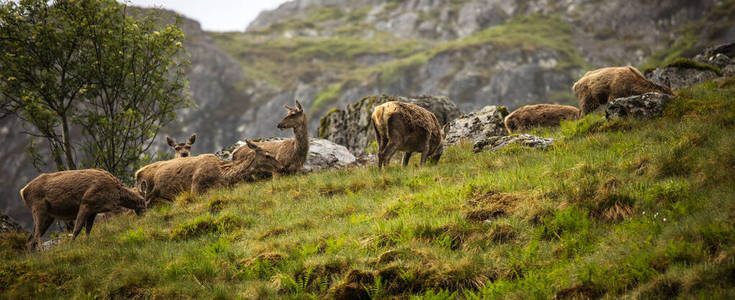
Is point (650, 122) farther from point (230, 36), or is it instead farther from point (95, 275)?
point (230, 36)

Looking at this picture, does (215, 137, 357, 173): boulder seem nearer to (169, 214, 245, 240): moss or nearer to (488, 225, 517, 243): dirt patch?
(169, 214, 245, 240): moss

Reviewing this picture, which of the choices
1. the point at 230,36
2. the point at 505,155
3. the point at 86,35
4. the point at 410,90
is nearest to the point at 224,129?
the point at 410,90

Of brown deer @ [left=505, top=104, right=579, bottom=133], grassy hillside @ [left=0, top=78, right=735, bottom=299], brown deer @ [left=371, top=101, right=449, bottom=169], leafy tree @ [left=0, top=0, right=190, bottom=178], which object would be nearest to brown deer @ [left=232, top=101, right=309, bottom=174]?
brown deer @ [left=371, top=101, right=449, bottom=169]

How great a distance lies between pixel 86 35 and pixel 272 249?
50.2 feet

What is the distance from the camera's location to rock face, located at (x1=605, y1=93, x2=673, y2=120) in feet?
40.0

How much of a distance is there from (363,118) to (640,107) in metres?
13.0

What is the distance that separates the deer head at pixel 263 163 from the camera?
1509cm

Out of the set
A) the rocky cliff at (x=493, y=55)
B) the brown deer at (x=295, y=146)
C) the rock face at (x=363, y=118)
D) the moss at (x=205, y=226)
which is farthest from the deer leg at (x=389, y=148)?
the rocky cliff at (x=493, y=55)

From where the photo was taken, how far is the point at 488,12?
7121 inches

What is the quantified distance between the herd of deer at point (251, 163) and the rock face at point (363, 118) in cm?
443

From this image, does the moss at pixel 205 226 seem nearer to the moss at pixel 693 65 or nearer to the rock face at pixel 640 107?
the rock face at pixel 640 107

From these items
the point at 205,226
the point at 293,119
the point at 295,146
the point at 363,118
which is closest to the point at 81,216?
the point at 205,226

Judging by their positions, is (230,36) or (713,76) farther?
(230,36)

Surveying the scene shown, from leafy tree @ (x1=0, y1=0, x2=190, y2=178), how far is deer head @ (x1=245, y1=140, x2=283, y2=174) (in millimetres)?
6521
